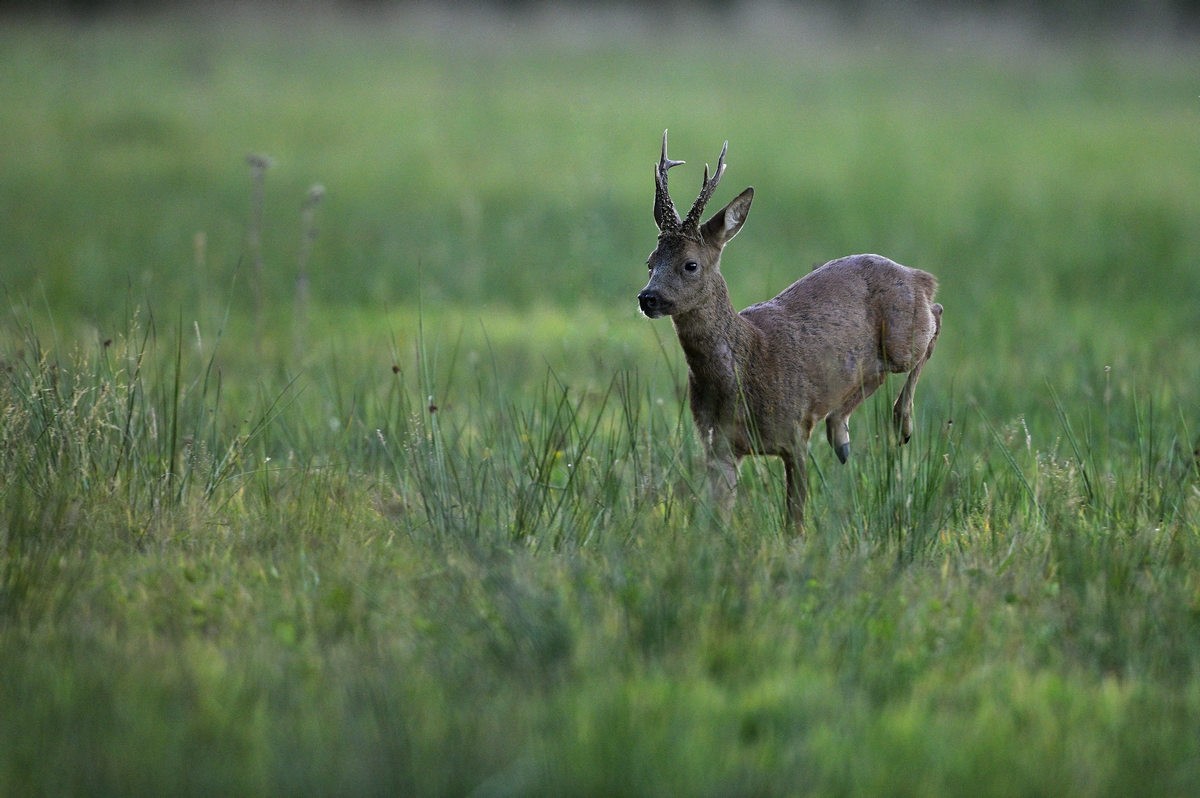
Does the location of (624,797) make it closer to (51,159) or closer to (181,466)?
(181,466)

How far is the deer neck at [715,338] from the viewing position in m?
5.12

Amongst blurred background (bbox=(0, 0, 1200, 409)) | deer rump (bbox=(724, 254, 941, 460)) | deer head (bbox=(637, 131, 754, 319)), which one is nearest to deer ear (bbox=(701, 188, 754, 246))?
deer head (bbox=(637, 131, 754, 319))

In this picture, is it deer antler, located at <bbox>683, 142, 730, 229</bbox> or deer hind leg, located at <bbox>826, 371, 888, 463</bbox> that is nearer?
deer antler, located at <bbox>683, 142, 730, 229</bbox>

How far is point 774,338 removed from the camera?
529 centimetres

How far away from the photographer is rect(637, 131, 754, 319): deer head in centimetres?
498

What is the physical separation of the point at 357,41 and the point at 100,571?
81.6ft

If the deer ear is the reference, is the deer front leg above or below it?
below

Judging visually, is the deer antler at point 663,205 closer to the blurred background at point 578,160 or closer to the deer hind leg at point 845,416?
the deer hind leg at point 845,416

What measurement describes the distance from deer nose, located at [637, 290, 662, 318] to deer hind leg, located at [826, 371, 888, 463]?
1.02m

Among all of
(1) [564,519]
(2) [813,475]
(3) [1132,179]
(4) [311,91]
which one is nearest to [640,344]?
(2) [813,475]

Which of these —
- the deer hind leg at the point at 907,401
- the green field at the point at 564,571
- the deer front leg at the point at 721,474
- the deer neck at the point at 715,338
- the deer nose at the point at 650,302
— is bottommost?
the green field at the point at 564,571

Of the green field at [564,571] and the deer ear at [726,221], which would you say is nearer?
the green field at [564,571]

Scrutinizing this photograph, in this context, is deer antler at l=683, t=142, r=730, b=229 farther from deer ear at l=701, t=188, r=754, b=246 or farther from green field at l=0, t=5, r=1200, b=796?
green field at l=0, t=5, r=1200, b=796

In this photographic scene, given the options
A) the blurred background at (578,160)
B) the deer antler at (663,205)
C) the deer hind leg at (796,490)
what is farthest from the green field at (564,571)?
the deer antler at (663,205)
